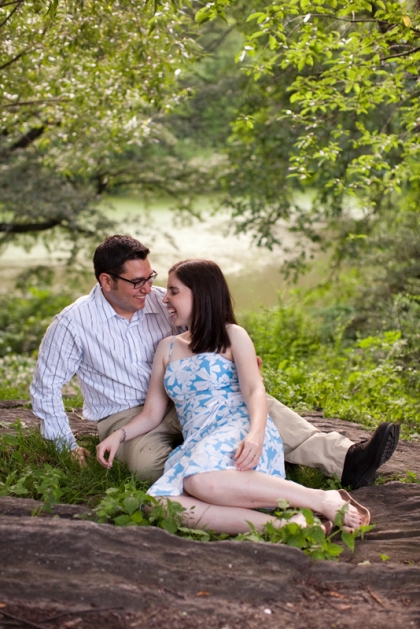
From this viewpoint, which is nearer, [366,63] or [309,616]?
[309,616]

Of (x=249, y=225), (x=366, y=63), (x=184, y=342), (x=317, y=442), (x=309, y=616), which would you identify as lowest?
(x=309, y=616)

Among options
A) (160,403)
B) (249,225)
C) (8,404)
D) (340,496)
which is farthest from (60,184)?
(340,496)

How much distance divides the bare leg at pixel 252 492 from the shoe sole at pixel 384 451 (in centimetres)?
38

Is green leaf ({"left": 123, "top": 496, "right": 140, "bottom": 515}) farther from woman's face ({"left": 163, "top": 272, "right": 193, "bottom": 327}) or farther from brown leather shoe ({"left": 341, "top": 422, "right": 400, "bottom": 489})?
brown leather shoe ({"left": 341, "top": 422, "right": 400, "bottom": 489})

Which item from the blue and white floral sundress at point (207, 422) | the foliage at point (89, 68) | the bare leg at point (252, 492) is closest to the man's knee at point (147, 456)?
the blue and white floral sundress at point (207, 422)

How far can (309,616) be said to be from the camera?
2.22m

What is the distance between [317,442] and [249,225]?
19.7ft

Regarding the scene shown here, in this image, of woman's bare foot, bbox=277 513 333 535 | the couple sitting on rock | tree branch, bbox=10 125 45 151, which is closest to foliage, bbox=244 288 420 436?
the couple sitting on rock

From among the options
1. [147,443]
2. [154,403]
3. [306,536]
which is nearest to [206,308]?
[154,403]

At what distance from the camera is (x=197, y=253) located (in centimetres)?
1418

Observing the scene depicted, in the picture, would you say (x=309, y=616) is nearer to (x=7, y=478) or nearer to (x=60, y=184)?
(x=7, y=478)

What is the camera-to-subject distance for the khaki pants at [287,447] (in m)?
3.22

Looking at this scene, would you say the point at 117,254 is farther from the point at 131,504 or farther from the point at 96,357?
the point at 131,504

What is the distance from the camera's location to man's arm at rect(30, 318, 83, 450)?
3365 mm
